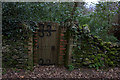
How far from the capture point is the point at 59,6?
3.89 metres

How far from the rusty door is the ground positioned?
28 centimetres

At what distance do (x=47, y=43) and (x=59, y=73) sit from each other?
42.5 inches

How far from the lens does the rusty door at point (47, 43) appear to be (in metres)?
3.75

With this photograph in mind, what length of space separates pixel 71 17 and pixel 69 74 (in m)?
1.95

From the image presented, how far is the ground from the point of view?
10.8 feet

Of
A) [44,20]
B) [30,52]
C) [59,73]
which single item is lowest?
[59,73]

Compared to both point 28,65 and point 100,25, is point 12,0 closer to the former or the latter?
point 28,65

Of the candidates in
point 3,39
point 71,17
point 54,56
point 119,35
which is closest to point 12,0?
point 3,39

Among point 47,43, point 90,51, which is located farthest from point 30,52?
point 90,51

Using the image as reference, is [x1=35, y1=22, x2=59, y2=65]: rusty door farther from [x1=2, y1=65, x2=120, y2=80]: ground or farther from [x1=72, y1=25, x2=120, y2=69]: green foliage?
[x1=72, y1=25, x2=120, y2=69]: green foliage

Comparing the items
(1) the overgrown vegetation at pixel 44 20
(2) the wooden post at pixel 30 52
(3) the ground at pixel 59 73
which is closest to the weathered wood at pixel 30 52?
(2) the wooden post at pixel 30 52

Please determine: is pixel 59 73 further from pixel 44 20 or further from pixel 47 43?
pixel 44 20

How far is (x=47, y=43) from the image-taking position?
385 cm

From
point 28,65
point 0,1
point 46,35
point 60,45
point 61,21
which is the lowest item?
point 28,65
